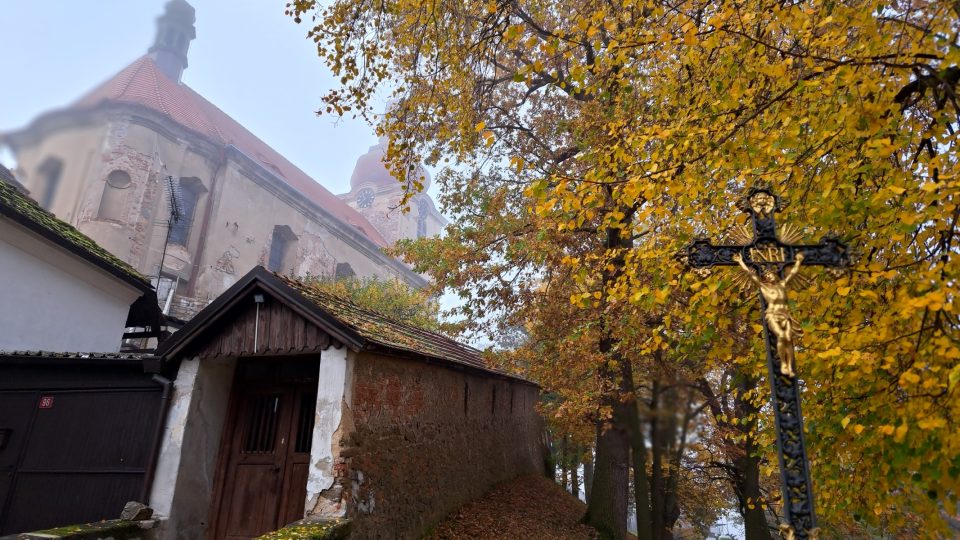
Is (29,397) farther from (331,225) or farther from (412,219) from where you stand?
(412,219)

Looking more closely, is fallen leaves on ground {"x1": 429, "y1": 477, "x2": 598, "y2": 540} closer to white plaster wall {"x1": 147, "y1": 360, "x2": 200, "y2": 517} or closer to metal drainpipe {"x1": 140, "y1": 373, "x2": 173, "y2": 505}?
white plaster wall {"x1": 147, "y1": 360, "x2": 200, "y2": 517}

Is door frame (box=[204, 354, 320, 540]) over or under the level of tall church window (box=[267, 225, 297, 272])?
under

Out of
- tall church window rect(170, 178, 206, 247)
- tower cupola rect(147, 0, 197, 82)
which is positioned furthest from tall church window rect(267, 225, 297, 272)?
tower cupola rect(147, 0, 197, 82)

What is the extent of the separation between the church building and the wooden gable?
39.4 ft

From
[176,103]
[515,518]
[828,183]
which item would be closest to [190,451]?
[515,518]

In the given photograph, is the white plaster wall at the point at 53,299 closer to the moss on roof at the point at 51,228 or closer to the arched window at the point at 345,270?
the moss on roof at the point at 51,228

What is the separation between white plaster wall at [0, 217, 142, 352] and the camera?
10375 mm

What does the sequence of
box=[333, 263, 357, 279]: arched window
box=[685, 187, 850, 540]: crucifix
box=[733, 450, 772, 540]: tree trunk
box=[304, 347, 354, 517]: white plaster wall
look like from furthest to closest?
box=[333, 263, 357, 279]: arched window < box=[733, 450, 772, 540]: tree trunk < box=[304, 347, 354, 517]: white plaster wall < box=[685, 187, 850, 540]: crucifix

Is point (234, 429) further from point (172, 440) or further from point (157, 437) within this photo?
point (157, 437)

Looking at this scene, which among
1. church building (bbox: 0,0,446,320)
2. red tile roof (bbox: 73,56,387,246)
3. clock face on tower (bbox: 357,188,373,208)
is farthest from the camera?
clock face on tower (bbox: 357,188,373,208)

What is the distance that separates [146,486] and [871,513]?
9.17 metres

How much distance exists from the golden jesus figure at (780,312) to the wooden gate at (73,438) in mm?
8529

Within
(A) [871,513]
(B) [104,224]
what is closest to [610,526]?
(A) [871,513]

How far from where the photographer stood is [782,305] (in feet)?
10.7
